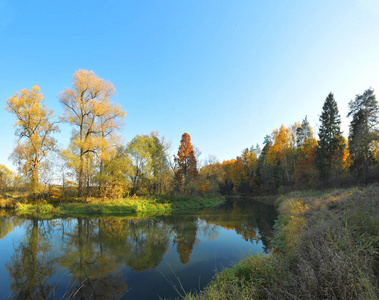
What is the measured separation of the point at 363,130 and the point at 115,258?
93.5 ft

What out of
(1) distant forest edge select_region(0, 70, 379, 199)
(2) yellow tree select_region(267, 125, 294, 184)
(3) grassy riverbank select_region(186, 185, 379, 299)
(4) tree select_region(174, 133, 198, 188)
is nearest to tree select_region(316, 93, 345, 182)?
(1) distant forest edge select_region(0, 70, 379, 199)

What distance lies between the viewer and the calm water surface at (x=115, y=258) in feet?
17.5

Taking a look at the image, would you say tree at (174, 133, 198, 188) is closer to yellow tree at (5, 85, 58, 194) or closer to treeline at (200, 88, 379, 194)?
treeline at (200, 88, 379, 194)

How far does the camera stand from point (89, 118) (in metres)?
22.1

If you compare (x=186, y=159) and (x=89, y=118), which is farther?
(x=186, y=159)

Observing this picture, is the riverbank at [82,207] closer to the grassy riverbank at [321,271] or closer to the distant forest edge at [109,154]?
the distant forest edge at [109,154]

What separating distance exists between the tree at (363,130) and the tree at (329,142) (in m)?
2.11

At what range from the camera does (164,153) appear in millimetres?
31062

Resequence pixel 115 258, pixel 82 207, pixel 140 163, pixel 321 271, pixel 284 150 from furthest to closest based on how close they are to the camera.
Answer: pixel 284 150, pixel 140 163, pixel 82 207, pixel 115 258, pixel 321 271

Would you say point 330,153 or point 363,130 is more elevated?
point 363,130

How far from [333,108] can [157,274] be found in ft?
110

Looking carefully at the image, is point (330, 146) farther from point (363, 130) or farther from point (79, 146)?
point (79, 146)

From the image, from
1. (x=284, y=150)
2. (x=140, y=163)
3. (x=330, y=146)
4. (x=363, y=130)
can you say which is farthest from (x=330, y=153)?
(x=140, y=163)

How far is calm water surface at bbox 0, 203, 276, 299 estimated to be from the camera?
17.5 feet
